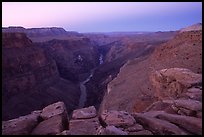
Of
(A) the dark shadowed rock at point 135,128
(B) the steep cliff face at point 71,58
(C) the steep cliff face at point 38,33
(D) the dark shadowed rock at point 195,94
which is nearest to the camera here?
(A) the dark shadowed rock at point 135,128

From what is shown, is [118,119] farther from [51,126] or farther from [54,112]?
[54,112]

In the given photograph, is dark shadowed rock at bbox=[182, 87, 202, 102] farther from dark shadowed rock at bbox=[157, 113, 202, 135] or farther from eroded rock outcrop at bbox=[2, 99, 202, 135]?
dark shadowed rock at bbox=[157, 113, 202, 135]

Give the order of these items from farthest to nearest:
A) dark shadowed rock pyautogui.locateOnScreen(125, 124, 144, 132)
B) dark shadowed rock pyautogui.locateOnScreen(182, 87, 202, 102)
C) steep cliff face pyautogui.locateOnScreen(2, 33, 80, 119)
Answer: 1. steep cliff face pyautogui.locateOnScreen(2, 33, 80, 119)
2. dark shadowed rock pyautogui.locateOnScreen(182, 87, 202, 102)
3. dark shadowed rock pyautogui.locateOnScreen(125, 124, 144, 132)

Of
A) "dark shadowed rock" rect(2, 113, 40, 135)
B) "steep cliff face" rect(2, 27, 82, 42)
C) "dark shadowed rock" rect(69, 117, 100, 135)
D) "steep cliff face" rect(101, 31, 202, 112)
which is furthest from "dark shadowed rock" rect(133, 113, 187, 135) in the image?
"steep cliff face" rect(2, 27, 82, 42)

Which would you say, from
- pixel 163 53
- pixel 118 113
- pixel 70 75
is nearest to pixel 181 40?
pixel 163 53

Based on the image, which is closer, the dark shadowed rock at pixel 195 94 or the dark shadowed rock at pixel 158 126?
the dark shadowed rock at pixel 158 126

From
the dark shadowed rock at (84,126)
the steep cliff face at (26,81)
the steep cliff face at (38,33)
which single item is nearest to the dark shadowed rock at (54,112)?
the dark shadowed rock at (84,126)

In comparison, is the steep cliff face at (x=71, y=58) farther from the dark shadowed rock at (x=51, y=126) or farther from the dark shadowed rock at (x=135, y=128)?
the dark shadowed rock at (x=135, y=128)

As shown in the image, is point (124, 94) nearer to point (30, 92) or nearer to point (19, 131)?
point (30, 92)
